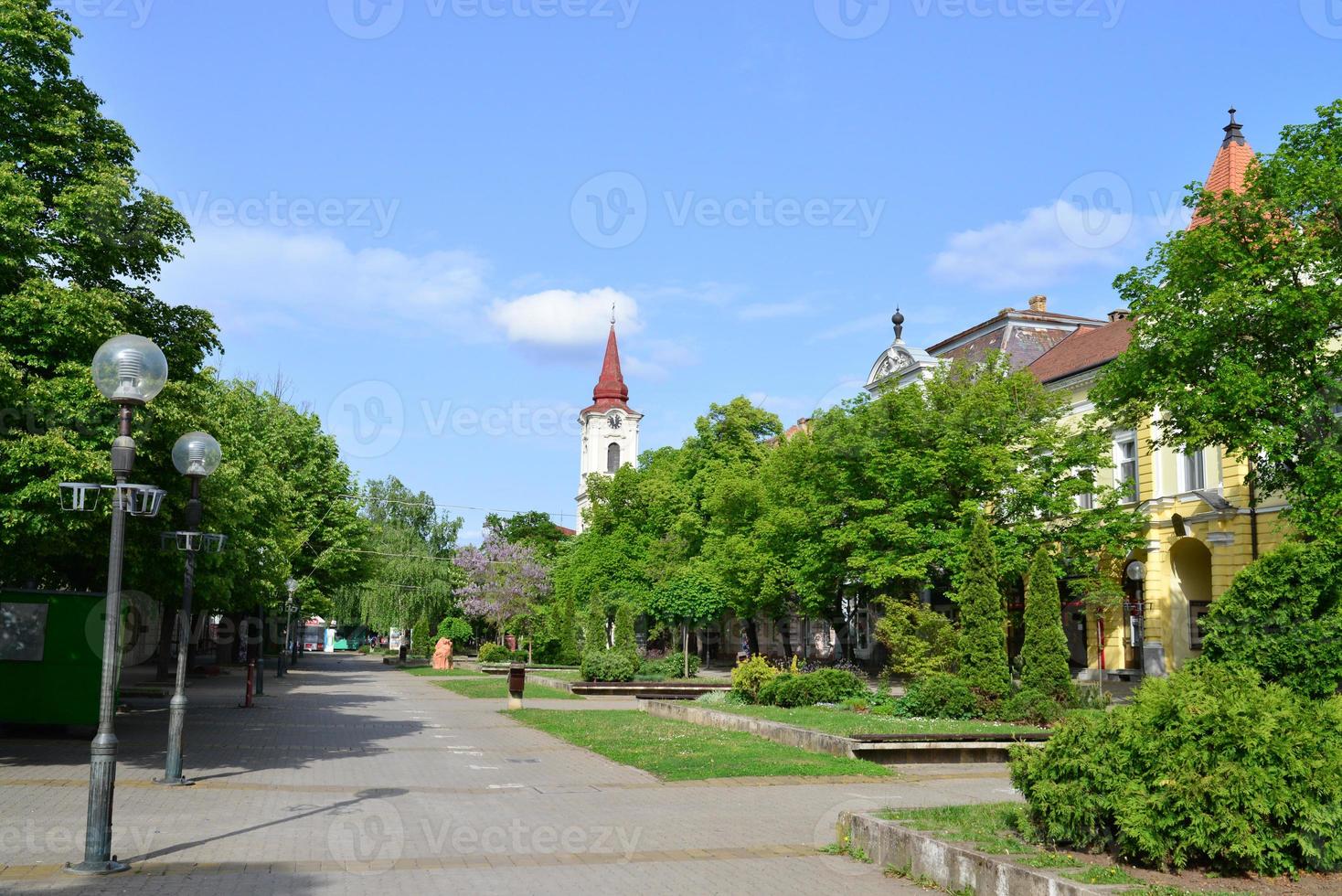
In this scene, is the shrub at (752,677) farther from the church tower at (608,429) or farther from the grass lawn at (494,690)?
the church tower at (608,429)

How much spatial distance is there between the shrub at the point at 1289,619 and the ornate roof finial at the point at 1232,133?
22.6 metres

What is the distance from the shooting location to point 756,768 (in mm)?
15102

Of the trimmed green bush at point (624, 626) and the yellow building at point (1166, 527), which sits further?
the trimmed green bush at point (624, 626)

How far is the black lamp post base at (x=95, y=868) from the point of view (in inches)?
334

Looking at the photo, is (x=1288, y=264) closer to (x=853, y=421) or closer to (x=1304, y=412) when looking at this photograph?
(x=1304, y=412)

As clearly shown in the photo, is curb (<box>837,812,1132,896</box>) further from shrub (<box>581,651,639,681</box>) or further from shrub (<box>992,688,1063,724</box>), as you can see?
shrub (<box>581,651,639,681</box>)

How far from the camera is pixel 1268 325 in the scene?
912 inches

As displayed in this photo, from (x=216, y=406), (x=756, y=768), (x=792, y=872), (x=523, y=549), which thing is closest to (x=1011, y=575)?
(x=756, y=768)

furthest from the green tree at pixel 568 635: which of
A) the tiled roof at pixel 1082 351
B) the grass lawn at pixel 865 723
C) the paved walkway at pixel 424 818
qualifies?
the paved walkway at pixel 424 818

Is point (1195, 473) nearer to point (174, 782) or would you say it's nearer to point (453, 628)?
point (174, 782)

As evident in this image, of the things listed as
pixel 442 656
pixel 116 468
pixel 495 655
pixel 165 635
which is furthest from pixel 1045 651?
pixel 495 655

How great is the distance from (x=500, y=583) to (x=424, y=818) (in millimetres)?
57002

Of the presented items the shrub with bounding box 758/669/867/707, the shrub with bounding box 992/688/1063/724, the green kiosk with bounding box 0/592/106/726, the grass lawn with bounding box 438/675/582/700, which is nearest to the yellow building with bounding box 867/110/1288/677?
the shrub with bounding box 992/688/1063/724

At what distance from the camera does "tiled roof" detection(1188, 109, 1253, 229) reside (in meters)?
32.5
